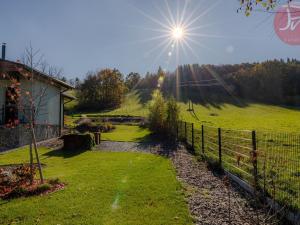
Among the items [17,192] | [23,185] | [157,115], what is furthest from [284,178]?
[157,115]

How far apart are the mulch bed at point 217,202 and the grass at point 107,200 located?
0.27 m

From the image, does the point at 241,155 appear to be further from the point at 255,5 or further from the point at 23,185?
the point at 23,185

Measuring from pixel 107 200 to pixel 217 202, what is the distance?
7.64 feet

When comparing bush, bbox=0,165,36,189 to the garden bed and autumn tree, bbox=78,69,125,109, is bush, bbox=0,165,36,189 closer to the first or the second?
the garden bed

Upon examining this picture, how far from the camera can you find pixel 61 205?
5.07 meters

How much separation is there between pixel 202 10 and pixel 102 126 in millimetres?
20474

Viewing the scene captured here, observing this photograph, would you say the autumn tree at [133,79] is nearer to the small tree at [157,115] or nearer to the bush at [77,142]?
the small tree at [157,115]

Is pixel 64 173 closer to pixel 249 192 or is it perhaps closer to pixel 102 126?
pixel 249 192

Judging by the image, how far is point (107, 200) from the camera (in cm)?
533

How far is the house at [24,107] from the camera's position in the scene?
12203mm

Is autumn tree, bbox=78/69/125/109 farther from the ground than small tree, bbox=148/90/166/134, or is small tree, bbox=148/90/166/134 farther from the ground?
autumn tree, bbox=78/69/125/109

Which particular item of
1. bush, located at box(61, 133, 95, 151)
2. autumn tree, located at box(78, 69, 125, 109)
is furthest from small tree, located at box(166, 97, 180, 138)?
autumn tree, located at box(78, 69, 125, 109)

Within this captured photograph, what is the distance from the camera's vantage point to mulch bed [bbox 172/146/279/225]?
432 cm

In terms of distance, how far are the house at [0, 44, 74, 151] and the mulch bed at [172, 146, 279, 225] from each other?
269 inches
